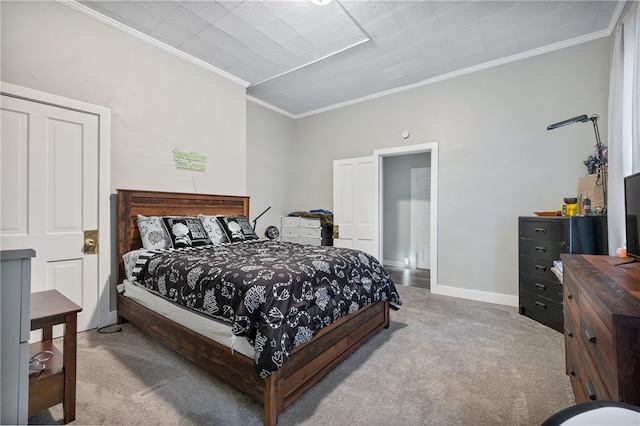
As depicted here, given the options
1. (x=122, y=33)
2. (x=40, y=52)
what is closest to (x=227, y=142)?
(x=122, y=33)

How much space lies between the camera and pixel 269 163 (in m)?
4.95

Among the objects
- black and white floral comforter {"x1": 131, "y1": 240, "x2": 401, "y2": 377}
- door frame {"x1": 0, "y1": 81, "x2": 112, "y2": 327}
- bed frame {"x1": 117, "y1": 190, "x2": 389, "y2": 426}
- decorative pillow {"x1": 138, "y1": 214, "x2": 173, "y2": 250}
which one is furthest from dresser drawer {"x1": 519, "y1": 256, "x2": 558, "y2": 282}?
door frame {"x1": 0, "y1": 81, "x2": 112, "y2": 327}

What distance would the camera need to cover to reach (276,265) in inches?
75.9

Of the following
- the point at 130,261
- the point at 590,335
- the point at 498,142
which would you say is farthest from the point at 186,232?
the point at 498,142

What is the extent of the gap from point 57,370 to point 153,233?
4.75 ft

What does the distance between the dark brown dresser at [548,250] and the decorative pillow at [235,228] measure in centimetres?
297

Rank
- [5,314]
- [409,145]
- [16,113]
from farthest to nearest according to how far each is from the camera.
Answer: [409,145] → [16,113] → [5,314]

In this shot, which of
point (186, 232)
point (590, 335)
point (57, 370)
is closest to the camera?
point (590, 335)

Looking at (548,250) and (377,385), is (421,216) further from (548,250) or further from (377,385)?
(377,385)

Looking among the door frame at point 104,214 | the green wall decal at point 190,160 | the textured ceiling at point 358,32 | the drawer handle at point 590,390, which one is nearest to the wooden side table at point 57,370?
the door frame at point 104,214

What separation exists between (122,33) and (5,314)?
A: 119 inches

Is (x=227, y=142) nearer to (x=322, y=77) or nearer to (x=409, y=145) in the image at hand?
(x=322, y=77)

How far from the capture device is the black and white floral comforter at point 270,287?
4.97 feet

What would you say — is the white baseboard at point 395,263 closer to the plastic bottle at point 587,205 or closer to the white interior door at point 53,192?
the plastic bottle at point 587,205
